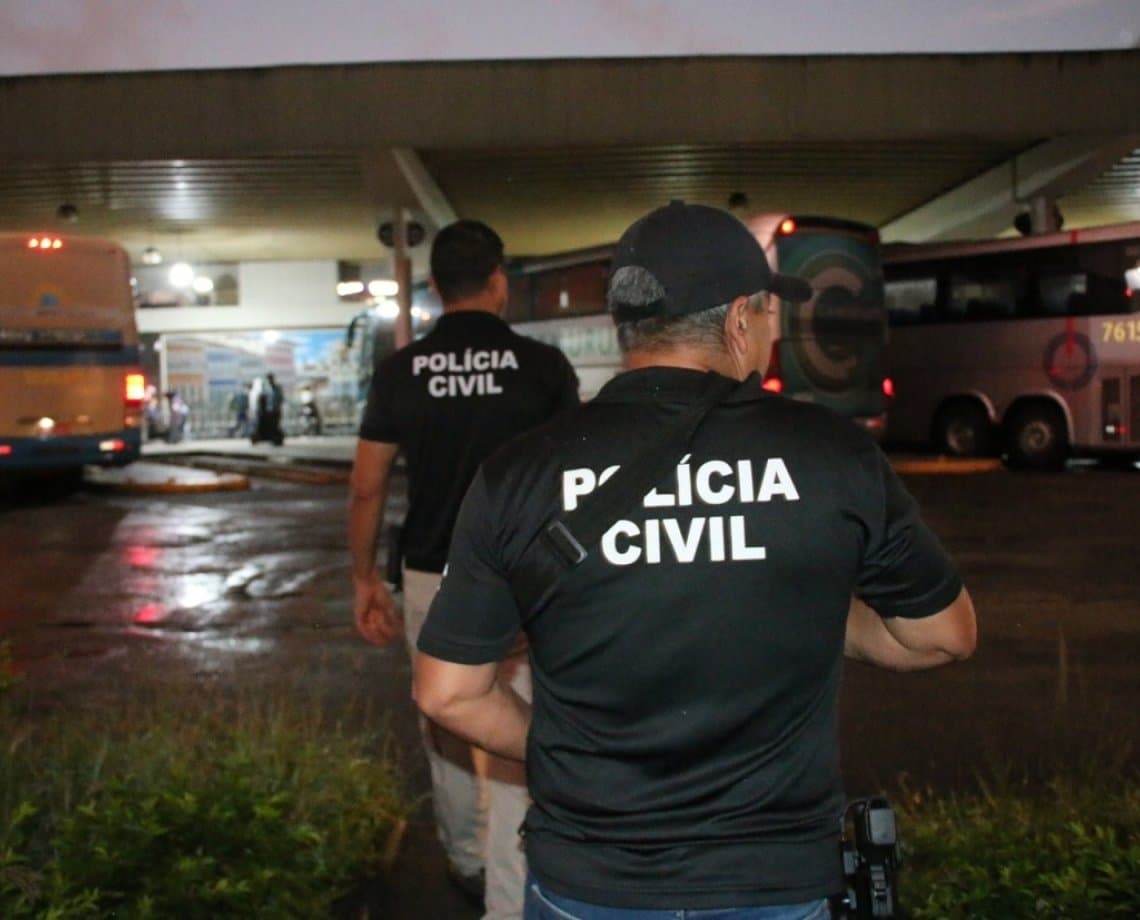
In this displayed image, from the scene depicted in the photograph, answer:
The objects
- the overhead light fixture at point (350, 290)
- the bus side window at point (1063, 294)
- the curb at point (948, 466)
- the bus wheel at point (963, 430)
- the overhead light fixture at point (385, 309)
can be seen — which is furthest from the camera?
the overhead light fixture at point (385, 309)

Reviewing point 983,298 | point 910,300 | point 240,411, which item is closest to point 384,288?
point 910,300

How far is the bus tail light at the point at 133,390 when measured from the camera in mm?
20047

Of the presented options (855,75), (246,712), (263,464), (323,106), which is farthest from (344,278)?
(246,712)

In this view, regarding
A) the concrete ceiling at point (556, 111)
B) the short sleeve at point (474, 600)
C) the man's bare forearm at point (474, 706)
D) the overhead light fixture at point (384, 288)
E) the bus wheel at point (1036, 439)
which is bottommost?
the bus wheel at point (1036, 439)

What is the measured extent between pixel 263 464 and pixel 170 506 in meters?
8.19

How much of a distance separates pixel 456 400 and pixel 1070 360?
17.9 metres

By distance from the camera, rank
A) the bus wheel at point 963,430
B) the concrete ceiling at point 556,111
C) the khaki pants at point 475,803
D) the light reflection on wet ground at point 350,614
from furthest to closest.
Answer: the bus wheel at point 963,430, the concrete ceiling at point 556,111, the light reflection on wet ground at point 350,614, the khaki pants at point 475,803

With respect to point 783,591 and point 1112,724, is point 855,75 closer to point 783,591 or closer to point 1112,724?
point 1112,724

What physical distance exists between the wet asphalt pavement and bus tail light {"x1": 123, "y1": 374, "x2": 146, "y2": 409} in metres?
2.82

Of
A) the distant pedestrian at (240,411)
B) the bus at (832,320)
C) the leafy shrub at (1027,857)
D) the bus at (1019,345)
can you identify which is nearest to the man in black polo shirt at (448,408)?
the leafy shrub at (1027,857)

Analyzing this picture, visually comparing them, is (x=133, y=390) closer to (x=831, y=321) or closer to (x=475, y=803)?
(x=831, y=321)

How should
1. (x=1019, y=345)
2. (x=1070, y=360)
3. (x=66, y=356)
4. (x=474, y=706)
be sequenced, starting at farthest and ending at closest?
(x=1019, y=345), (x=1070, y=360), (x=66, y=356), (x=474, y=706)

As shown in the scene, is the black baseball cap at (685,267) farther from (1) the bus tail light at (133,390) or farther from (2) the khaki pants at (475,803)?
(1) the bus tail light at (133,390)

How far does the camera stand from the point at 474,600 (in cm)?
228
